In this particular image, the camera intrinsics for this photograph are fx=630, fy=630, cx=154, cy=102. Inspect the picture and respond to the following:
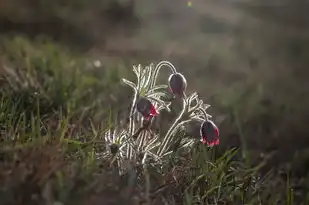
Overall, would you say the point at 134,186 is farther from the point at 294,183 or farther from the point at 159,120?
the point at 294,183

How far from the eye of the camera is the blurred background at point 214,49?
148 inches

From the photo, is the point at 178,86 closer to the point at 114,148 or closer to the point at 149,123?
the point at 149,123

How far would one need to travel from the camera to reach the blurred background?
377 cm

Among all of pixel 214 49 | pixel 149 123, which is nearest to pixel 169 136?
pixel 149 123

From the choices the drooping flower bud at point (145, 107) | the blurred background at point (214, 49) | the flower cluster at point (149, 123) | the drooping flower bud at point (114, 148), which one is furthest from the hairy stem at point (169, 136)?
the blurred background at point (214, 49)

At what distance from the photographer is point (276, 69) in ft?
17.8

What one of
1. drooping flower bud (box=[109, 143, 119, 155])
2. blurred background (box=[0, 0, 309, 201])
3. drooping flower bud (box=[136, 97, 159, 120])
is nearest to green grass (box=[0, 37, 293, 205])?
drooping flower bud (box=[109, 143, 119, 155])

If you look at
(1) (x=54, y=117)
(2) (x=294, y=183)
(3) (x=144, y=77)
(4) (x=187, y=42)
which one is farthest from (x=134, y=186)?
(4) (x=187, y=42)

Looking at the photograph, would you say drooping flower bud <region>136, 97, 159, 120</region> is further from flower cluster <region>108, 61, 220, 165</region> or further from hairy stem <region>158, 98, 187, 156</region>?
hairy stem <region>158, 98, 187, 156</region>

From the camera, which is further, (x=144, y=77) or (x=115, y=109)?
(x=115, y=109)

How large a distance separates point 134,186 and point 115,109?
4.25 ft

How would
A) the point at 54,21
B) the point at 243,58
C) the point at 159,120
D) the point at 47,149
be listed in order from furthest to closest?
the point at 54,21 → the point at 243,58 → the point at 159,120 → the point at 47,149

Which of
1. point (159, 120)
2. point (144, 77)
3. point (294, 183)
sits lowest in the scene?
point (294, 183)

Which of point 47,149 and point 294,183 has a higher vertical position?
point 47,149
